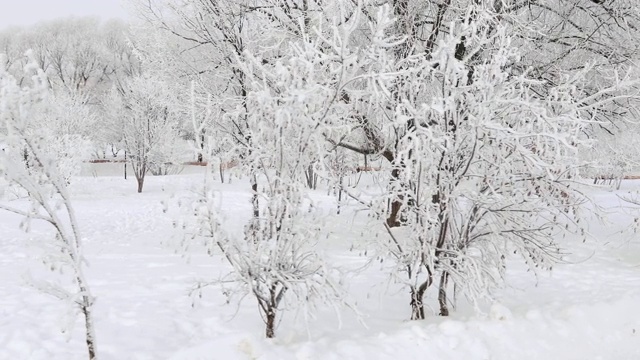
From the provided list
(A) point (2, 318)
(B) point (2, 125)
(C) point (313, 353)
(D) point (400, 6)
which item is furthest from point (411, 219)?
Result: (D) point (400, 6)

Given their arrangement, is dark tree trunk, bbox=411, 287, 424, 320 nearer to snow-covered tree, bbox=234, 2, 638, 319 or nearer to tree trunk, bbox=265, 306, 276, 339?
snow-covered tree, bbox=234, 2, 638, 319

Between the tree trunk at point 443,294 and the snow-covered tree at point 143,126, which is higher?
the snow-covered tree at point 143,126

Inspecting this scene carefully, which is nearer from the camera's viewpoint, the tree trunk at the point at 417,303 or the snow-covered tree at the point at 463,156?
the snow-covered tree at the point at 463,156

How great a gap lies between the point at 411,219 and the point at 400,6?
5155 mm

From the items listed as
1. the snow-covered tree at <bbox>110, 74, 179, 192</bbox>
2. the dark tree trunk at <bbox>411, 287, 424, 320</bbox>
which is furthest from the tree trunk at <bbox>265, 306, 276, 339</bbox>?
the snow-covered tree at <bbox>110, 74, 179, 192</bbox>

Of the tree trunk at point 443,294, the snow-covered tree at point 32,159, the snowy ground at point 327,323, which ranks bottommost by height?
the snowy ground at point 327,323

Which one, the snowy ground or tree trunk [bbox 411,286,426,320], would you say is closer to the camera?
the snowy ground

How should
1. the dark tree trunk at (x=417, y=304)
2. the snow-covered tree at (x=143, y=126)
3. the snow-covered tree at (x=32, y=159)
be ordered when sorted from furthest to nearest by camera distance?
the snow-covered tree at (x=143, y=126), the dark tree trunk at (x=417, y=304), the snow-covered tree at (x=32, y=159)

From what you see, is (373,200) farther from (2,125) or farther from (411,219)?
(2,125)

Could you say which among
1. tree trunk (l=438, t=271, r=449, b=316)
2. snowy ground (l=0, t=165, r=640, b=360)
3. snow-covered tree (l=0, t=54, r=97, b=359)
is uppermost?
snow-covered tree (l=0, t=54, r=97, b=359)

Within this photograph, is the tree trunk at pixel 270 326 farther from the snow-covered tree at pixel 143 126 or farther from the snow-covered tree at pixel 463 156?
the snow-covered tree at pixel 143 126

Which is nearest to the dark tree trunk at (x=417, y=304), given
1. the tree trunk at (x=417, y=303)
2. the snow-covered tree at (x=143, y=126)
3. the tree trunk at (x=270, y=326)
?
the tree trunk at (x=417, y=303)

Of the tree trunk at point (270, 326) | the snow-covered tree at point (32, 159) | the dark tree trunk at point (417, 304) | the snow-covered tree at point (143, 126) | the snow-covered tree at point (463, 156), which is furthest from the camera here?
the snow-covered tree at point (143, 126)

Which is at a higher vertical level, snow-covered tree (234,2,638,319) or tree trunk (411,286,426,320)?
snow-covered tree (234,2,638,319)
